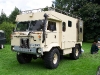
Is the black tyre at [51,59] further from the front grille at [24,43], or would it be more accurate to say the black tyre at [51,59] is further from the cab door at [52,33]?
the front grille at [24,43]

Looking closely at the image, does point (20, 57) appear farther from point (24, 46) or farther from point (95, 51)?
point (95, 51)

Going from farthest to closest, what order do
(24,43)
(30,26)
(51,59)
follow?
(30,26)
(24,43)
(51,59)

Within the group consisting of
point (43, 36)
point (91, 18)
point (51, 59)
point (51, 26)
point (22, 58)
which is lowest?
point (22, 58)

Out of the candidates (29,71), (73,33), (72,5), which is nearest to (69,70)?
(29,71)

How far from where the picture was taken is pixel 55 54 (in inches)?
330

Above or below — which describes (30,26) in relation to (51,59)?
above

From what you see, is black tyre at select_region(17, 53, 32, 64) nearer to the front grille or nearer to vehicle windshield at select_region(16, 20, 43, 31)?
the front grille

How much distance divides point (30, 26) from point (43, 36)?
3.98 ft

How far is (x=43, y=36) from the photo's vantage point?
24.4 feet

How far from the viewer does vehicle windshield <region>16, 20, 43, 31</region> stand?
796cm

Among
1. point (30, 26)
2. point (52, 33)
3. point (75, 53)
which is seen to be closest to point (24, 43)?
point (30, 26)

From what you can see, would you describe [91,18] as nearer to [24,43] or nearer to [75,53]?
[75,53]

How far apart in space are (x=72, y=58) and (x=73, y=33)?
1677mm

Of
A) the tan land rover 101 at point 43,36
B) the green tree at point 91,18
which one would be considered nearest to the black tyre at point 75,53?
the tan land rover 101 at point 43,36
